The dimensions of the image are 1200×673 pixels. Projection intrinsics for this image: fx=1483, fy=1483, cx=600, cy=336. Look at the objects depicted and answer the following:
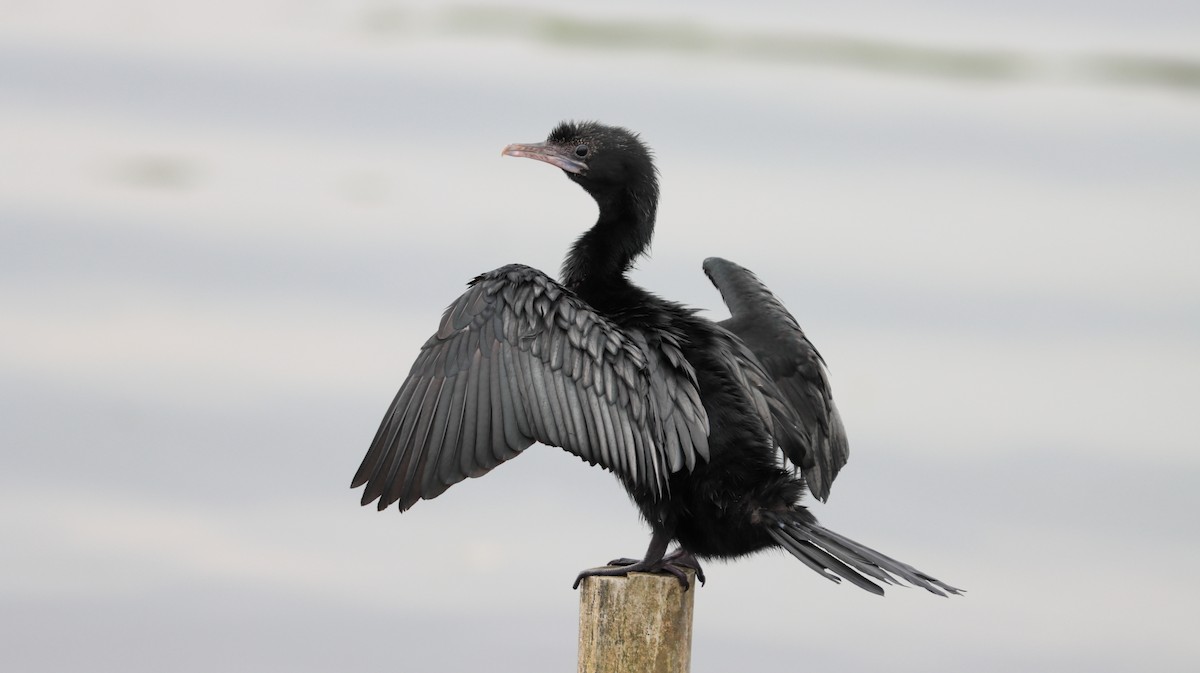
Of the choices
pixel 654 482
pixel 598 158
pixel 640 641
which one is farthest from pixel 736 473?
pixel 598 158

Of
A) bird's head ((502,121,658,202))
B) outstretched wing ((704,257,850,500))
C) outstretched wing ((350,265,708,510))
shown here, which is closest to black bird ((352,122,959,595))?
outstretched wing ((350,265,708,510))

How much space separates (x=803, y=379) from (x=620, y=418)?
1.09 m

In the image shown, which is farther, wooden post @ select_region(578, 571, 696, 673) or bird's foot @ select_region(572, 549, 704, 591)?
bird's foot @ select_region(572, 549, 704, 591)

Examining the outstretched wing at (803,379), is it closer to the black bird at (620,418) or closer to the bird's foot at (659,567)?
the black bird at (620,418)

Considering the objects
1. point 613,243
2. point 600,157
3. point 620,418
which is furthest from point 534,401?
point 600,157

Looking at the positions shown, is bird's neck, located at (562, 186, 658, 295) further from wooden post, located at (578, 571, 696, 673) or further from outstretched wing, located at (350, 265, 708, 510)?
wooden post, located at (578, 571, 696, 673)

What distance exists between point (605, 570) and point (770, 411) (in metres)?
0.88

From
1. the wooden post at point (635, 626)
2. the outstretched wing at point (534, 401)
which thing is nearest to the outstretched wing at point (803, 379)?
the outstretched wing at point (534, 401)

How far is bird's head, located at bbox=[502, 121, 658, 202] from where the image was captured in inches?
216

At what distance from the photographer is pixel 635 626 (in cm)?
459

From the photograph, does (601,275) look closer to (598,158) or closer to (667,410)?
(598,158)

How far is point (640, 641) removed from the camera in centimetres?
Answer: 456

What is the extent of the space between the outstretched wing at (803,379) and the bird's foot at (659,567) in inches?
27.8

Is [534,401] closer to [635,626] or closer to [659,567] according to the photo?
[659,567]
